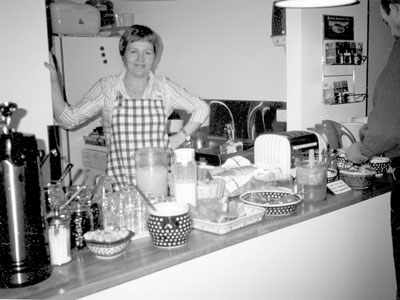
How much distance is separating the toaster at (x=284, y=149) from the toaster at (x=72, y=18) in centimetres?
235

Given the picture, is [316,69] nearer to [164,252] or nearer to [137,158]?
[137,158]

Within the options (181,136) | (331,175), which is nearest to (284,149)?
(331,175)

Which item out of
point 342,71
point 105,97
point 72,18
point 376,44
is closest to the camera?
point 105,97

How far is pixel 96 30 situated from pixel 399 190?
10.4 feet

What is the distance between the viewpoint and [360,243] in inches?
98.4

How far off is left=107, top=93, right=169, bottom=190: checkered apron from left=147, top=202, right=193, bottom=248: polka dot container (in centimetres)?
110

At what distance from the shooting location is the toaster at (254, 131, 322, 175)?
2.57m

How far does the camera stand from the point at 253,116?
4203 mm

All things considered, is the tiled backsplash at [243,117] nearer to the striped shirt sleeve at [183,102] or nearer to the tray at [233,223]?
the striped shirt sleeve at [183,102]

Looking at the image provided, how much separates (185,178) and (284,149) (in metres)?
0.78

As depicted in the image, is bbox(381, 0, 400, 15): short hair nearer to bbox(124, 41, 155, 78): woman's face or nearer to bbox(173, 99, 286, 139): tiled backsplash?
bbox(124, 41, 155, 78): woman's face

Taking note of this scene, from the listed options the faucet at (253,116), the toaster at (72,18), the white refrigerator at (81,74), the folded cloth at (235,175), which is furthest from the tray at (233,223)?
the toaster at (72,18)

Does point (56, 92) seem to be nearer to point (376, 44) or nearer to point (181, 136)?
point (181, 136)

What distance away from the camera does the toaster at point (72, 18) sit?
13.5ft
